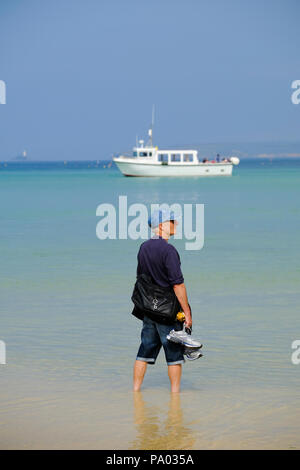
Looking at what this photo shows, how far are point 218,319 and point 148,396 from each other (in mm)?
3086

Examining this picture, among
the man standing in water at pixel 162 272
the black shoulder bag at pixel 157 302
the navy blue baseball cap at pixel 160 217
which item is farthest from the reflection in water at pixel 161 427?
the navy blue baseball cap at pixel 160 217

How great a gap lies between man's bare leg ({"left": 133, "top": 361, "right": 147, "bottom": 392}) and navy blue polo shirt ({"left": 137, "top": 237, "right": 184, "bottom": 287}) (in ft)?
2.47

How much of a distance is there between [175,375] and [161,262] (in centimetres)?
98

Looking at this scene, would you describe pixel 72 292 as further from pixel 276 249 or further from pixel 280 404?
pixel 276 249

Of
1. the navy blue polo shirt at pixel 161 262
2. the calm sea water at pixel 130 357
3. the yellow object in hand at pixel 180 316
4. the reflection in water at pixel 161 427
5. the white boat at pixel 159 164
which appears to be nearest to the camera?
the reflection in water at pixel 161 427

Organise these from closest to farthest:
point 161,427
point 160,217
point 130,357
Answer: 1. point 161,427
2. point 160,217
3. point 130,357

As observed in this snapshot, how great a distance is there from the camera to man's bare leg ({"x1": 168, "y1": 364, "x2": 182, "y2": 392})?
6113 mm

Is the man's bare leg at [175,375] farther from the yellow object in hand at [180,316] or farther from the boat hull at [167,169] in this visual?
the boat hull at [167,169]

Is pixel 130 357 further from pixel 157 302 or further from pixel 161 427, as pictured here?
pixel 161 427

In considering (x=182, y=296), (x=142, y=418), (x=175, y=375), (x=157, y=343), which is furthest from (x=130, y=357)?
(x=182, y=296)

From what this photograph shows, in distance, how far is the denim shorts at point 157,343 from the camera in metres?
5.93

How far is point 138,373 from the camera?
6.30 m

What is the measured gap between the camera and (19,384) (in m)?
6.67

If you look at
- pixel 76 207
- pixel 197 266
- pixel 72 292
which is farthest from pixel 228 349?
pixel 76 207
